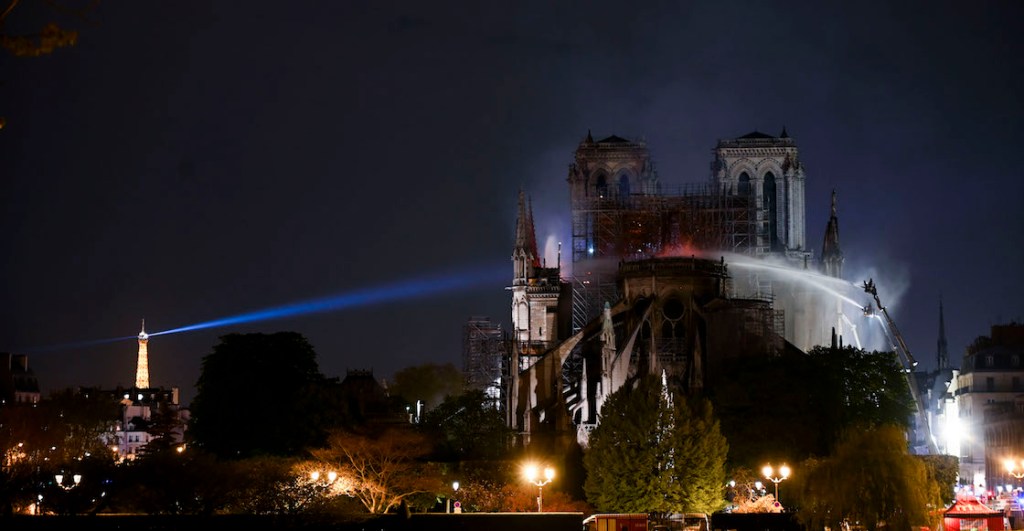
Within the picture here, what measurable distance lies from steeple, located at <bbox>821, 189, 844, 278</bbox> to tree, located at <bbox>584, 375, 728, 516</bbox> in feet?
151

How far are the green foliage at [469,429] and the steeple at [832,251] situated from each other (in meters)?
29.6

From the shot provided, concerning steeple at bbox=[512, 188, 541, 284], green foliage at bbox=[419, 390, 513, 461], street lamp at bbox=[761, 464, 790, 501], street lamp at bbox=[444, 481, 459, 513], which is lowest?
street lamp at bbox=[444, 481, 459, 513]

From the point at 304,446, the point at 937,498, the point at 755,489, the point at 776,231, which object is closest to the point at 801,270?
the point at 776,231

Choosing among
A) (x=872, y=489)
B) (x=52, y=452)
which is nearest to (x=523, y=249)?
(x=52, y=452)

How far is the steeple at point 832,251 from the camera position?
11694 centimetres

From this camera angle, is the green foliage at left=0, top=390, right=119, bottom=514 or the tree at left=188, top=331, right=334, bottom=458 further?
the tree at left=188, top=331, right=334, bottom=458

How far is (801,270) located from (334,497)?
180ft

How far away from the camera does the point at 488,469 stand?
257 feet

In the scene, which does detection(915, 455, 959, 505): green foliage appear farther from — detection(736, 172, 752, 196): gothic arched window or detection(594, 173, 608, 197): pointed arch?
detection(594, 173, 608, 197): pointed arch

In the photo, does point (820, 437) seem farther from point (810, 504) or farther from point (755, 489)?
point (810, 504)

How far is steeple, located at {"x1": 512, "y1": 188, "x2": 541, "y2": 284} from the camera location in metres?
113

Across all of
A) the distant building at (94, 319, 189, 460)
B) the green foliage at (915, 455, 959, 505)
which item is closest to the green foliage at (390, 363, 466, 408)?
the distant building at (94, 319, 189, 460)

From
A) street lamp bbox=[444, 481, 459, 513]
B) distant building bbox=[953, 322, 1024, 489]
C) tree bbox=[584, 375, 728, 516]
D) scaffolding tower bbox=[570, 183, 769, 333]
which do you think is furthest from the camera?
scaffolding tower bbox=[570, 183, 769, 333]

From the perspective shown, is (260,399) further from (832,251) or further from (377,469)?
(832,251)
